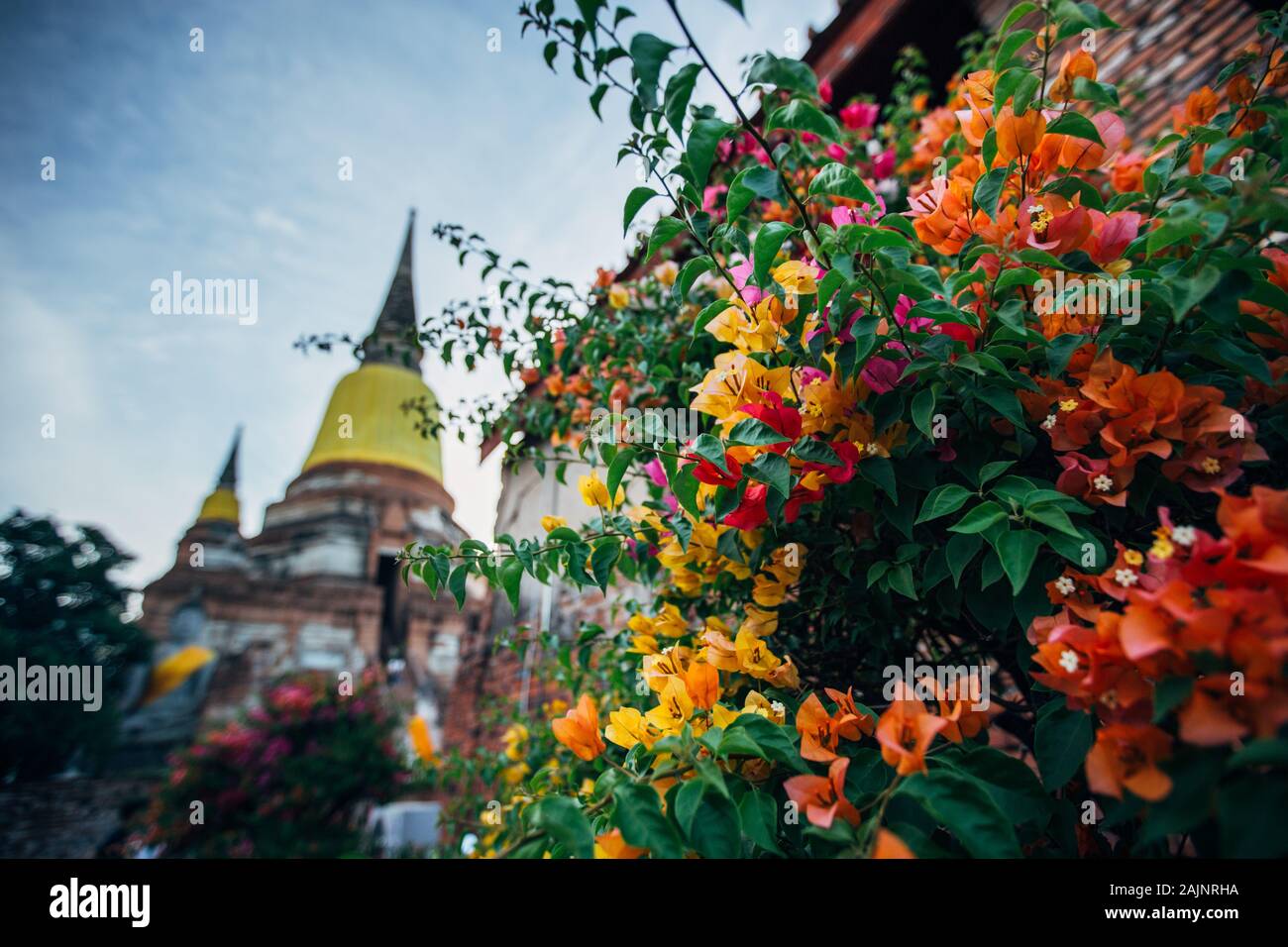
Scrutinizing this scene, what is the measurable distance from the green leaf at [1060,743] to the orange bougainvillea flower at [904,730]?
0.45ft

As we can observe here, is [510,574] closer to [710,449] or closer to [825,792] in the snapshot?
[710,449]

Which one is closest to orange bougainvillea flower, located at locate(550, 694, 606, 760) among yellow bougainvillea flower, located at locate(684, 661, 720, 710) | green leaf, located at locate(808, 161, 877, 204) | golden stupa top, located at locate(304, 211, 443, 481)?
yellow bougainvillea flower, located at locate(684, 661, 720, 710)

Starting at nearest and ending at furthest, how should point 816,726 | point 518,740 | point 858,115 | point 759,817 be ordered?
point 759,817
point 816,726
point 858,115
point 518,740

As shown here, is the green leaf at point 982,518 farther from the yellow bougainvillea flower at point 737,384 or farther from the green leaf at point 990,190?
the green leaf at point 990,190

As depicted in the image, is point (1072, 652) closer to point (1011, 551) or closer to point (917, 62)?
point (1011, 551)

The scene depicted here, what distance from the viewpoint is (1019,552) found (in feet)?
2.13

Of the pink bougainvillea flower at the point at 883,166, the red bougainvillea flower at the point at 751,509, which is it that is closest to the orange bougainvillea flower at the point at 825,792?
the red bougainvillea flower at the point at 751,509

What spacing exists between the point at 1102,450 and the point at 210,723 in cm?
1274

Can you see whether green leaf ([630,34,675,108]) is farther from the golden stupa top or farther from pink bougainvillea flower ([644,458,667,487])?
the golden stupa top

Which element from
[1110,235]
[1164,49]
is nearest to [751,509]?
[1110,235]

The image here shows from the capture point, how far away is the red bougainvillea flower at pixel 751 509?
85cm

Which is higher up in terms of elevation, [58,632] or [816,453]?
[816,453]

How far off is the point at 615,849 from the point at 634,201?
29.5 inches

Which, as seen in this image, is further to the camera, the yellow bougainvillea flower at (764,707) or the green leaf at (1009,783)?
the yellow bougainvillea flower at (764,707)
